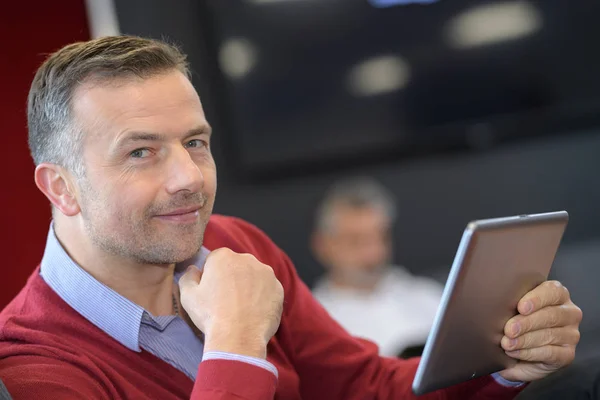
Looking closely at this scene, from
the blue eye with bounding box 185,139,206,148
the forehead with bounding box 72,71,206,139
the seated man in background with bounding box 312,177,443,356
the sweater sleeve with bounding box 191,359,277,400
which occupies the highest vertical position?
the forehead with bounding box 72,71,206,139

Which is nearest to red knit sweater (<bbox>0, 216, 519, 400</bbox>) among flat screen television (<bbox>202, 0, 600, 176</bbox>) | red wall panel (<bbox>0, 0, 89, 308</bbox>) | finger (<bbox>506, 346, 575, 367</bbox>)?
finger (<bbox>506, 346, 575, 367</bbox>)

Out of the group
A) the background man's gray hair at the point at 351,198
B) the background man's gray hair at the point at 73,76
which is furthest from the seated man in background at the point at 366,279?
the background man's gray hair at the point at 73,76

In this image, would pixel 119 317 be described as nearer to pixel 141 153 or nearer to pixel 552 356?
pixel 141 153

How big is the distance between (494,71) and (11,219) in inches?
93.3

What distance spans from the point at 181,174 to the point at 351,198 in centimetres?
204

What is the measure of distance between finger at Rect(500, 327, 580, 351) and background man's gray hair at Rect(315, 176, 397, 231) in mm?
1957

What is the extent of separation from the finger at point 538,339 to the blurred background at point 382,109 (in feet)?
6.32

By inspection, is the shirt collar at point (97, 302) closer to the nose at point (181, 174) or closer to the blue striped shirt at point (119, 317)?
the blue striped shirt at point (119, 317)

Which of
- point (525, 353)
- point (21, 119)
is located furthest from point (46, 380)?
point (21, 119)

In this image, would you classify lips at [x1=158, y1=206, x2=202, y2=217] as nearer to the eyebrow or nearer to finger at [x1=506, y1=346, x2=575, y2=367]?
the eyebrow

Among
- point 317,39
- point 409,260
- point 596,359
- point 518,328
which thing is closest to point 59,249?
point 518,328

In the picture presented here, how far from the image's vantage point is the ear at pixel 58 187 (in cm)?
146

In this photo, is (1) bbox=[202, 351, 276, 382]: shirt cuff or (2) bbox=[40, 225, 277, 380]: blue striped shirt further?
(2) bbox=[40, 225, 277, 380]: blue striped shirt

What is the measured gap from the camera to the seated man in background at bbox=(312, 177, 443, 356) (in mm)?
3344
